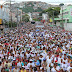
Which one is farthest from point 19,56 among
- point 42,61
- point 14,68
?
point 14,68

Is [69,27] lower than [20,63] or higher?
lower

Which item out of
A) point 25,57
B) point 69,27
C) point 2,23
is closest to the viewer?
point 25,57

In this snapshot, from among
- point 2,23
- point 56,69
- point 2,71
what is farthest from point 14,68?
point 2,23

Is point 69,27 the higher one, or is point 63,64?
point 63,64

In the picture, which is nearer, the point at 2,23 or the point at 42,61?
the point at 42,61

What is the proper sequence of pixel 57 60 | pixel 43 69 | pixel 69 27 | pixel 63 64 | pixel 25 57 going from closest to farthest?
1. pixel 43 69
2. pixel 63 64
3. pixel 57 60
4. pixel 25 57
5. pixel 69 27

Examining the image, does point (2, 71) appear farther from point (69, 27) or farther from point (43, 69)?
point (69, 27)

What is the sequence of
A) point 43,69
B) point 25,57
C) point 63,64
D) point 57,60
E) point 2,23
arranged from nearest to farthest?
point 43,69 < point 63,64 < point 57,60 < point 25,57 < point 2,23

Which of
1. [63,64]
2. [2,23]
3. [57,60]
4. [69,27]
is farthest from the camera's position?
[69,27]

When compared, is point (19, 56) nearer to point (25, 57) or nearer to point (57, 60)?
point (25, 57)
